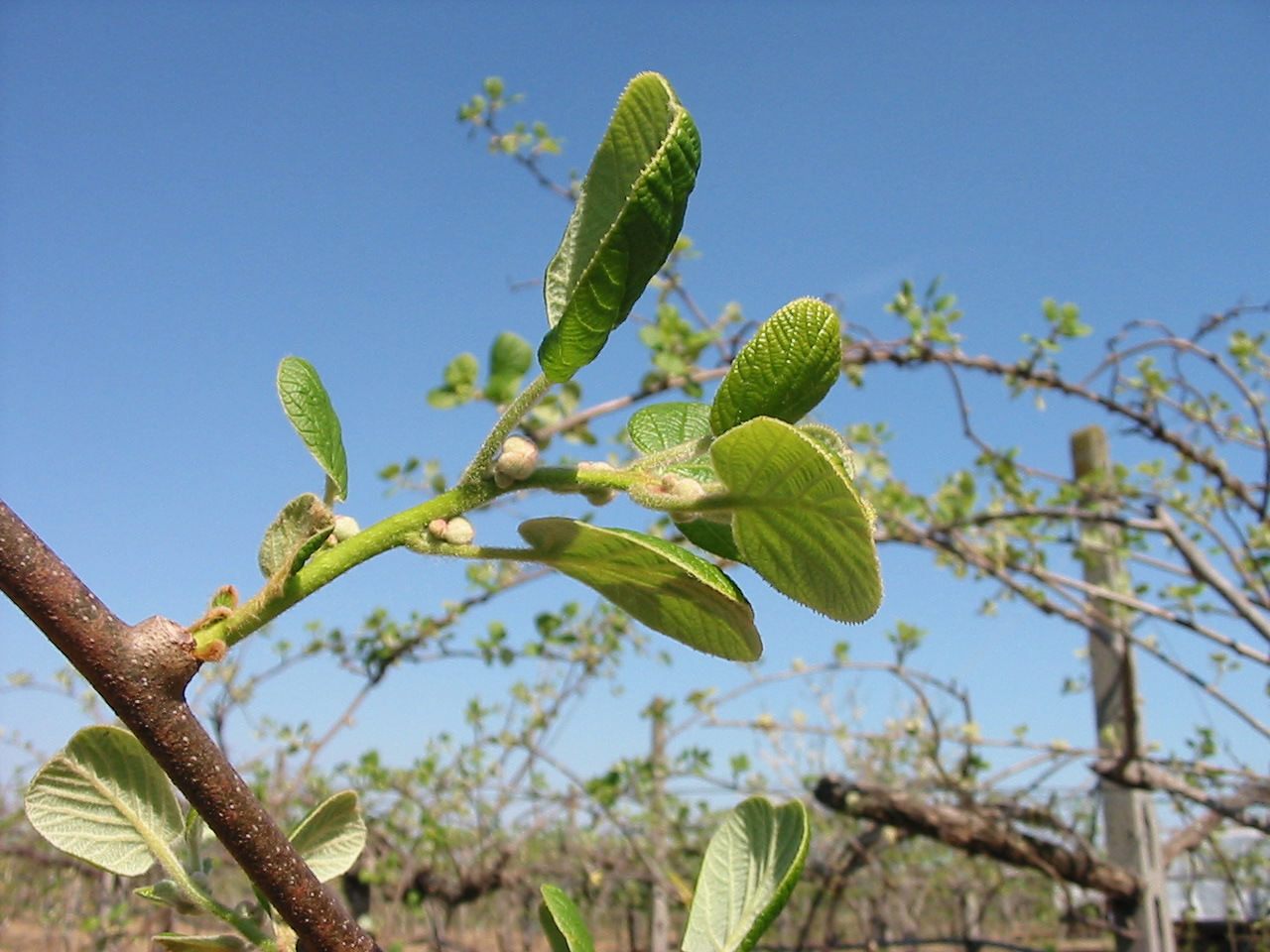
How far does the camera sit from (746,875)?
61cm

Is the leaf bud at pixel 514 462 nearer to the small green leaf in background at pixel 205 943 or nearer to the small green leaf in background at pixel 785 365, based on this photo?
the small green leaf in background at pixel 785 365

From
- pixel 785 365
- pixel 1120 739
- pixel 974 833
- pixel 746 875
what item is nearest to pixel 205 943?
pixel 746 875

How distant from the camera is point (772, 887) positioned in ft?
1.88

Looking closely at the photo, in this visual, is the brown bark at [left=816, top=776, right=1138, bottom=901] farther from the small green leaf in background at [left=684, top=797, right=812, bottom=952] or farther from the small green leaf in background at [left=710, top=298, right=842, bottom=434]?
the small green leaf in background at [left=710, top=298, right=842, bottom=434]

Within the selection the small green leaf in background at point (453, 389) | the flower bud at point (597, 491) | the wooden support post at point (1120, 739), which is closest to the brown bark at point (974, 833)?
the wooden support post at point (1120, 739)

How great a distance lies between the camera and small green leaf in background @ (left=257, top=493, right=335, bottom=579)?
52cm

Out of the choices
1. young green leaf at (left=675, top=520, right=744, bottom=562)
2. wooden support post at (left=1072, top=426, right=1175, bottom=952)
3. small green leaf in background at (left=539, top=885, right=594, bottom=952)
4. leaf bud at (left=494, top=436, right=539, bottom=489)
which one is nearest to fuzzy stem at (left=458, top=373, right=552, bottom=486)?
leaf bud at (left=494, top=436, right=539, bottom=489)

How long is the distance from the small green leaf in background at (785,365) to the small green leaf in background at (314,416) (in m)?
0.21

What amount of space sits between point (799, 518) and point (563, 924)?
26 centimetres

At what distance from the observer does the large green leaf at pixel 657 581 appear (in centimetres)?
46

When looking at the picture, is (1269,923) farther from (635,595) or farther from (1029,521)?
(635,595)

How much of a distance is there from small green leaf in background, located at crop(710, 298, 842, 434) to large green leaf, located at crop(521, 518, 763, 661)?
8cm

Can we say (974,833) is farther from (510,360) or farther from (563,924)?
(563,924)

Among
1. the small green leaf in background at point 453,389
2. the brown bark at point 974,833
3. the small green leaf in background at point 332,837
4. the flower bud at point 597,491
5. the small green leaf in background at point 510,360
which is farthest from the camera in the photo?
the brown bark at point 974,833
